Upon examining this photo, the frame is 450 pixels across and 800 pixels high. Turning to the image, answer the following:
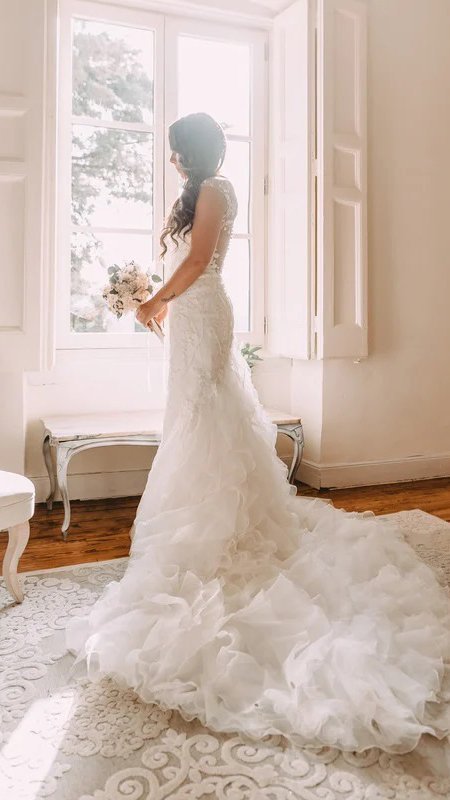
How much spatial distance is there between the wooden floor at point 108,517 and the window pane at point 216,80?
8.59 feet

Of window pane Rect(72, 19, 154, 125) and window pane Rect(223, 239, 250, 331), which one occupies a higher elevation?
window pane Rect(72, 19, 154, 125)

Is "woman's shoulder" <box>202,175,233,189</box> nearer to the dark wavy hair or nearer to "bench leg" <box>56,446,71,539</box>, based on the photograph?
the dark wavy hair

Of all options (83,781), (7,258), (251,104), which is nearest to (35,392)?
(7,258)

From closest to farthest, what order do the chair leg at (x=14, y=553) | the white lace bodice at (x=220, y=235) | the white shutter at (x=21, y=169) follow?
the chair leg at (x=14, y=553) → the white lace bodice at (x=220, y=235) → the white shutter at (x=21, y=169)

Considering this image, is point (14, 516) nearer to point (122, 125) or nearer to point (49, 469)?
point (49, 469)

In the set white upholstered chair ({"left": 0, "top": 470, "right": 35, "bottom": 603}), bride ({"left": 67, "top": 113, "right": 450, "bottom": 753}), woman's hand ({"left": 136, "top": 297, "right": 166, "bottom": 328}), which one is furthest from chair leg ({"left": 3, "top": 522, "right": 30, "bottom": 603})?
woman's hand ({"left": 136, "top": 297, "right": 166, "bottom": 328})

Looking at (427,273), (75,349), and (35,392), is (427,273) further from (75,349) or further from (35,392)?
(35,392)

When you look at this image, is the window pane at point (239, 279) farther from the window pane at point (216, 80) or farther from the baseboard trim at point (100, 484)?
the baseboard trim at point (100, 484)

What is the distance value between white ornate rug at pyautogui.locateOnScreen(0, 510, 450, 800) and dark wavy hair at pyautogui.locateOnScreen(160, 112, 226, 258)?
1.79 metres

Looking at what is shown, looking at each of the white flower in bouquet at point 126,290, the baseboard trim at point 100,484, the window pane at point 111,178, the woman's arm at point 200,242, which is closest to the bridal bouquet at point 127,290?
the white flower in bouquet at point 126,290

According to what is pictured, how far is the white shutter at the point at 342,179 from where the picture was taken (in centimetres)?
427

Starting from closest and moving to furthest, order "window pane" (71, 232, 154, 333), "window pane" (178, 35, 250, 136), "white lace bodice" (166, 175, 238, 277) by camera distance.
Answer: "white lace bodice" (166, 175, 238, 277), "window pane" (71, 232, 154, 333), "window pane" (178, 35, 250, 136)

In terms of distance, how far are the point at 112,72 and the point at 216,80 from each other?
0.74m

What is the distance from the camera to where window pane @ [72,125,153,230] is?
4.14 m
